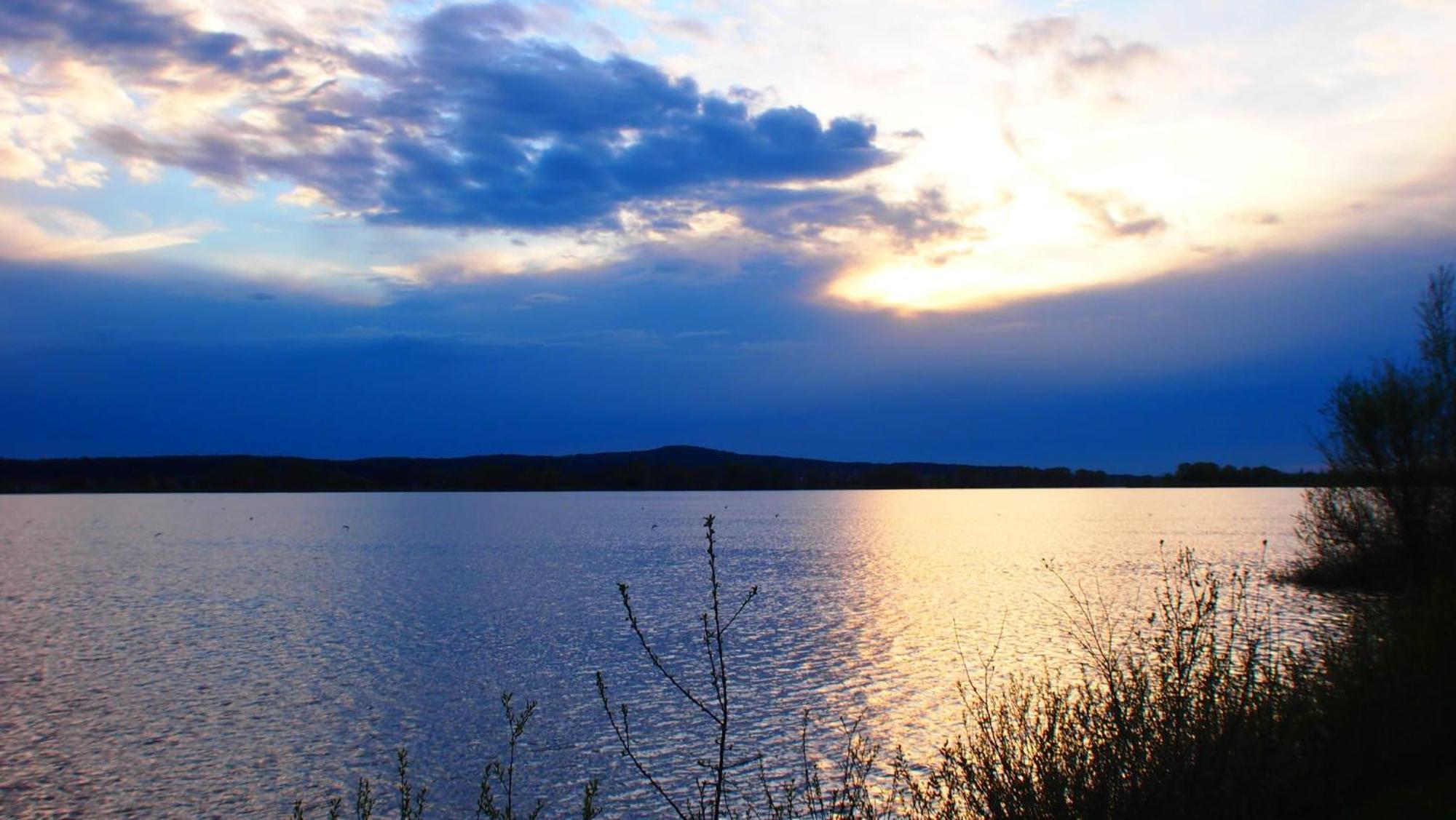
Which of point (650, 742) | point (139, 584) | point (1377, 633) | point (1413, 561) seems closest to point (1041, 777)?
point (1377, 633)

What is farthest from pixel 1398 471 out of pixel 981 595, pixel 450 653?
pixel 450 653

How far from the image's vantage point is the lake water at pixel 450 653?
56.4ft

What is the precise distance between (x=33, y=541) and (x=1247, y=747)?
302 ft

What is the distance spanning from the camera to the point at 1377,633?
13.1 metres

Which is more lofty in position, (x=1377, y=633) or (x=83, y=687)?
(x=1377, y=633)

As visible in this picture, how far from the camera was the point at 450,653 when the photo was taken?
1130 inches

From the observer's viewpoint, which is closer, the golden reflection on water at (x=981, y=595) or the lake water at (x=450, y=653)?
the lake water at (x=450, y=653)

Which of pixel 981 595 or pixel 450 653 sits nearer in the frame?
pixel 450 653

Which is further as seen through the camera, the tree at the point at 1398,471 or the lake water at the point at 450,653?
the tree at the point at 1398,471

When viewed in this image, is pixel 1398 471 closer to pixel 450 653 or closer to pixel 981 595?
pixel 981 595

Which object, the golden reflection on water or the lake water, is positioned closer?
the lake water

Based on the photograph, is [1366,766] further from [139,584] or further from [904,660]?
[139,584]

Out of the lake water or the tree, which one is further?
the tree

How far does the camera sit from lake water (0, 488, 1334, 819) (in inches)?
677
